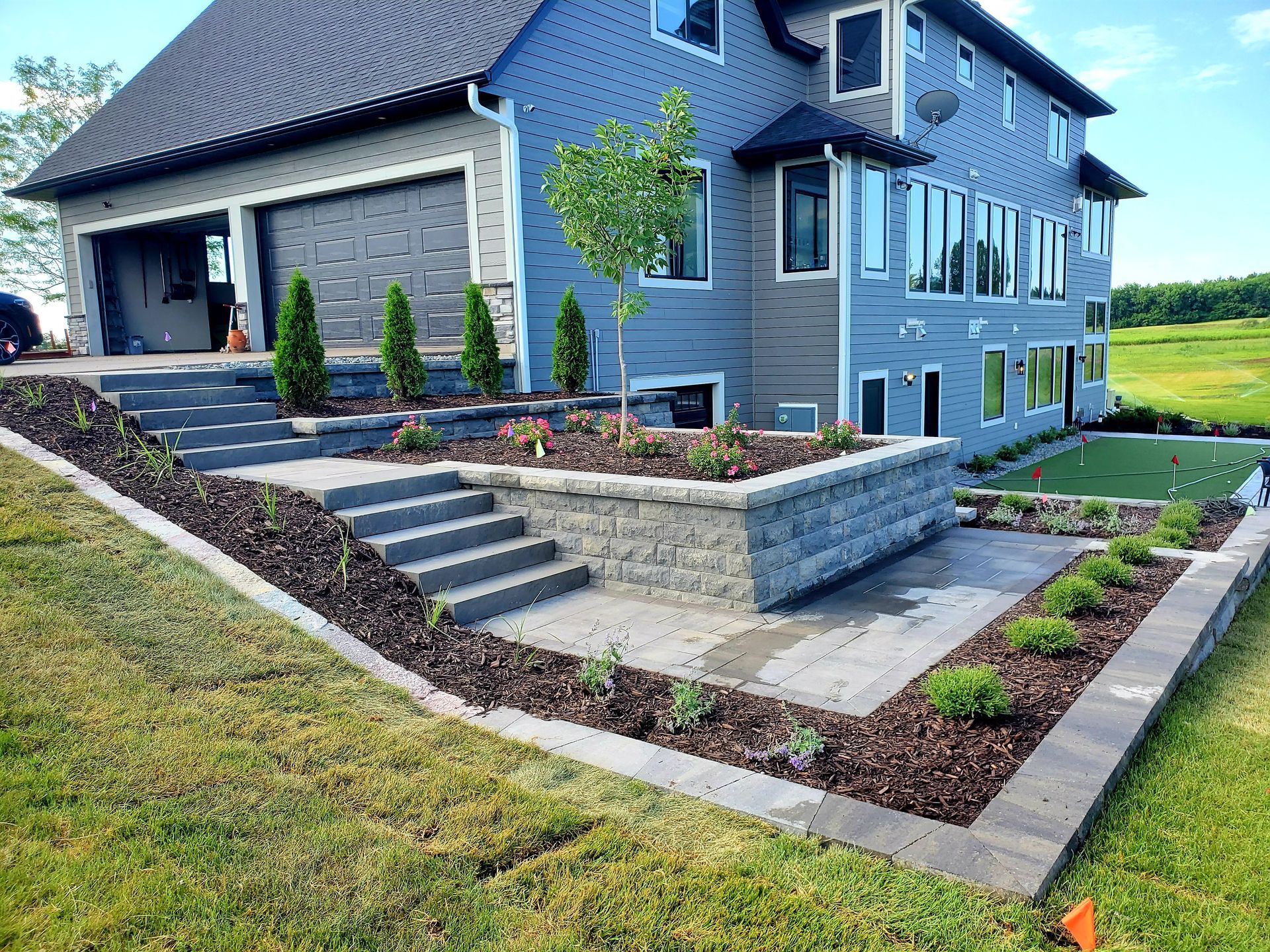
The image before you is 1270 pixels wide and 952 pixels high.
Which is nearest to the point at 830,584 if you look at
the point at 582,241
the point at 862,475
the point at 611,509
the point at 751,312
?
the point at 862,475

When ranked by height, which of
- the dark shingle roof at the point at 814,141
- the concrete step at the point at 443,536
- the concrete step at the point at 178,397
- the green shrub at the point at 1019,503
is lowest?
the green shrub at the point at 1019,503

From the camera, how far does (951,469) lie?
8344 millimetres

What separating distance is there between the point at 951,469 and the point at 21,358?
539 inches

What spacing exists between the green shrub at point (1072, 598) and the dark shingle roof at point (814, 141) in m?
8.49

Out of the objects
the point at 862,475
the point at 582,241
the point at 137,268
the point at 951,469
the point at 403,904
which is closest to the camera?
the point at 403,904

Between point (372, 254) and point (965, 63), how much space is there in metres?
11.4

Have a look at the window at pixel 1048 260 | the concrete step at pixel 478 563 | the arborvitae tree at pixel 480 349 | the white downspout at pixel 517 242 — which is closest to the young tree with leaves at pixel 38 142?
the white downspout at pixel 517 242

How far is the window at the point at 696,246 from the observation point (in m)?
11.9

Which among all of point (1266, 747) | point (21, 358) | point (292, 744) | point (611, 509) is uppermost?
point (21, 358)

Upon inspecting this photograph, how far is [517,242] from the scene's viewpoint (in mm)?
9578

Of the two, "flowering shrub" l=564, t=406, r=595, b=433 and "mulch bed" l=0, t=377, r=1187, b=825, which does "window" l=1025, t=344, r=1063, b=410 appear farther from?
"mulch bed" l=0, t=377, r=1187, b=825

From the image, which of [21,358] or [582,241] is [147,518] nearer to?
[582,241]

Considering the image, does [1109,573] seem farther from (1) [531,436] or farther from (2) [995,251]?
(2) [995,251]

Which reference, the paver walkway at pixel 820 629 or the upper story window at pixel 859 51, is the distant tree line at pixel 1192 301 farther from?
the paver walkway at pixel 820 629
